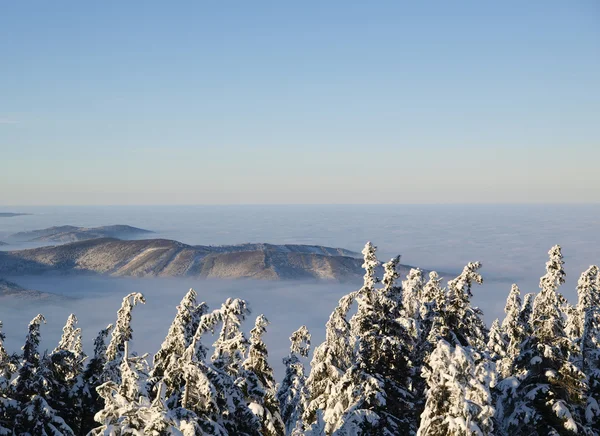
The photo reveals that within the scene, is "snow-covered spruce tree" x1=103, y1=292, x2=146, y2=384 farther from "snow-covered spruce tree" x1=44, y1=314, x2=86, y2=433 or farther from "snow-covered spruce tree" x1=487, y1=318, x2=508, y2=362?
"snow-covered spruce tree" x1=487, y1=318, x2=508, y2=362

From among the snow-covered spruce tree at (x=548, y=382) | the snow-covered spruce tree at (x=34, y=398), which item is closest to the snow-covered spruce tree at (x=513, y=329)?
the snow-covered spruce tree at (x=548, y=382)

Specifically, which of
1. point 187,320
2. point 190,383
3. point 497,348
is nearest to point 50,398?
point 187,320

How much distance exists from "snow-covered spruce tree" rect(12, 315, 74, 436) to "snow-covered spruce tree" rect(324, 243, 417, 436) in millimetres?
8895

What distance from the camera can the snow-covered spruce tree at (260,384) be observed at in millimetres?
13391

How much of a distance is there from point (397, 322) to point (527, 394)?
6.17m

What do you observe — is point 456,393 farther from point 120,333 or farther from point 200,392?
point 120,333

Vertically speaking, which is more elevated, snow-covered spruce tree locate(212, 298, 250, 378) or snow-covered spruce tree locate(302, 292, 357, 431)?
snow-covered spruce tree locate(212, 298, 250, 378)

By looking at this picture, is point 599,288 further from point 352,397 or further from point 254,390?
point 254,390

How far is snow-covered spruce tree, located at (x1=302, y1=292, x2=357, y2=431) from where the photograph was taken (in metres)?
16.4

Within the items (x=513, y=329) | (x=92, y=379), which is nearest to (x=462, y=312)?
(x=513, y=329)

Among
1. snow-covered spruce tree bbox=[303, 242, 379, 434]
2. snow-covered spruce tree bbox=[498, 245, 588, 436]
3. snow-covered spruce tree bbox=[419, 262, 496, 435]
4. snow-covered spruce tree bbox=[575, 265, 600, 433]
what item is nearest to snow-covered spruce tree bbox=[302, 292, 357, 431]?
snow-covered spruce tree bbox=[303, 242, 379, 434]

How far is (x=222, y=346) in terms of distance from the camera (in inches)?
490

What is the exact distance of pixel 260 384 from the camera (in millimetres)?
13781

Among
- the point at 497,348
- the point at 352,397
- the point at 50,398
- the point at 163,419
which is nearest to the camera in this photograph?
the point at 163,419
